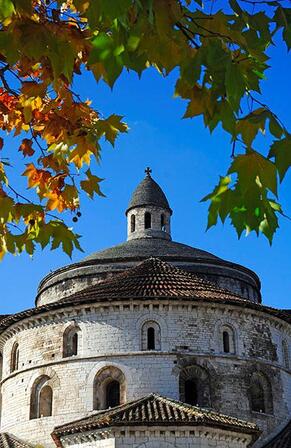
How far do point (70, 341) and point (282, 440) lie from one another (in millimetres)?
7965

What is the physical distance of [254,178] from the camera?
435cm

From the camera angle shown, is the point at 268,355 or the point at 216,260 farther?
the point at 216,260

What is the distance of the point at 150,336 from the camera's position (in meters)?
24.4

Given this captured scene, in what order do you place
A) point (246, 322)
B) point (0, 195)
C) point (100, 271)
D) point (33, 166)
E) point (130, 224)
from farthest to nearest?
1. point (130, 224)
2. point (100, 271)
3. point (246, 322)
4. point (33, 166)
5. point (0, 195)

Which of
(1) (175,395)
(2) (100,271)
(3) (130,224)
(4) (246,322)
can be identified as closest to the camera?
(1) (175,395)

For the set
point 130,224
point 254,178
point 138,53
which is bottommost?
point 254,178

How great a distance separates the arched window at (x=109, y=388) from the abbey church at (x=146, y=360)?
1.3 inches

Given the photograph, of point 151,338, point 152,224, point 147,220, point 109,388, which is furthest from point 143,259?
point 109,388

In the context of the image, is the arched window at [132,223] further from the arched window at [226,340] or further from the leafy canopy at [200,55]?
the leafy canopy at [200,55]

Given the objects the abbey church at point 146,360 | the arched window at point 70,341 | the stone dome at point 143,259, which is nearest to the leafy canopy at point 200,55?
the abbey church at point 146,360

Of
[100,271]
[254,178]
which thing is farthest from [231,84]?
[100,271]

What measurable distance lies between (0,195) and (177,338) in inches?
708

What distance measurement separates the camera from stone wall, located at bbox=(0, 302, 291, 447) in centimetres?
2375

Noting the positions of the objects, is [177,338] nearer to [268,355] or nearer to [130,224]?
[268,355]
